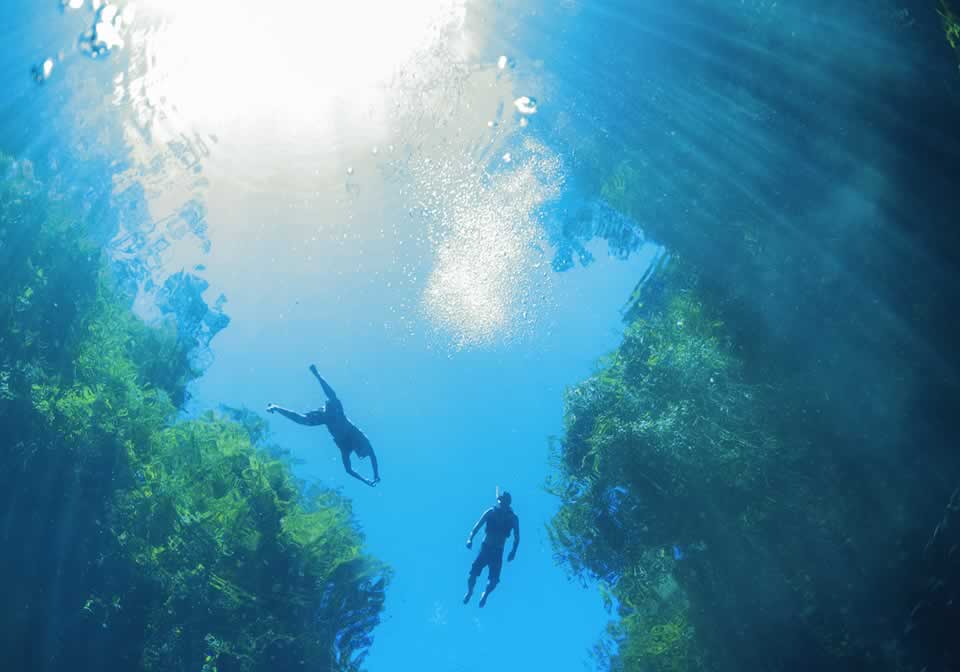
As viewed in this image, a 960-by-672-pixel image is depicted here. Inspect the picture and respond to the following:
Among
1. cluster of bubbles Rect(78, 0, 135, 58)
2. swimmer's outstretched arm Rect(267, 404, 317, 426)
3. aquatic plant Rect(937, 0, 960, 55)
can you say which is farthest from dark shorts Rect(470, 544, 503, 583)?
cluster of bubbles Rect(78, 0, 135, 58)

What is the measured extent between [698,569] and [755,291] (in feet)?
21.5

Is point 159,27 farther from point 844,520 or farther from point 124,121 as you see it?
point 844,520

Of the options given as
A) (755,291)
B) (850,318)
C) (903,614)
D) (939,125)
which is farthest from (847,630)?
(939,125)

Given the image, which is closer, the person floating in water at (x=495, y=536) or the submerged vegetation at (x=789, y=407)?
the submerged vegetation at (x=789, y=407)

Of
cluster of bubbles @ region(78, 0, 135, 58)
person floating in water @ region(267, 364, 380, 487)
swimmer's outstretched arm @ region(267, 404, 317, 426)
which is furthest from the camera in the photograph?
person floating in water @ region(267, 364, 380, 487)

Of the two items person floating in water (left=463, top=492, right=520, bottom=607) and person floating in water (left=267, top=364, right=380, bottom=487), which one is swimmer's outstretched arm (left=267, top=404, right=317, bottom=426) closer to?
person floating in water (left=267, top=364, right=380, bottom=487)

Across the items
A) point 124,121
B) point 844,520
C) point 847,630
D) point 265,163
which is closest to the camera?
point 847,630

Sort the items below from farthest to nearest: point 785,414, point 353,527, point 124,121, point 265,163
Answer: point 353,527 < point 265,163 < point 124,121 < point 785,414

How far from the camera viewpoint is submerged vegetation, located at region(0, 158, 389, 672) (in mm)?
11875

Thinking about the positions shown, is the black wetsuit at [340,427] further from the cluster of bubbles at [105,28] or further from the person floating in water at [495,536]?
the cluster of bubbles at [105,28]

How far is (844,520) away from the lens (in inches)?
396

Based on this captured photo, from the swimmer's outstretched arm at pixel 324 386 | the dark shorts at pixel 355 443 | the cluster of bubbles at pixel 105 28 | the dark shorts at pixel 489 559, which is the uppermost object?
the cluster of bubbles at pixel 105 28

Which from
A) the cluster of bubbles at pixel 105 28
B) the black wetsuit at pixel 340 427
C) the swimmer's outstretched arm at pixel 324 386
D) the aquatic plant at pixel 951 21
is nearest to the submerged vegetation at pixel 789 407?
the aquatic plant at pixel 951 21

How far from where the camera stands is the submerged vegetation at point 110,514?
1188 cm
